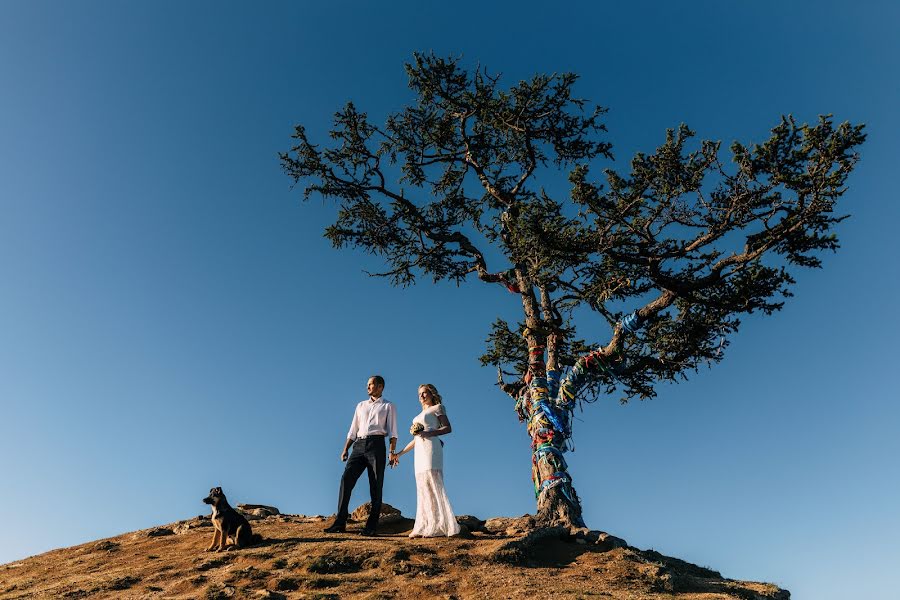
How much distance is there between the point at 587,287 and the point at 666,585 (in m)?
6.82

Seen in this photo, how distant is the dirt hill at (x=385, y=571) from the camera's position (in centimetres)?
799

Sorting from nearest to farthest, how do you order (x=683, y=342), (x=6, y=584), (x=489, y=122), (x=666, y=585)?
(x=666, y=585) < (x=6, y=584) < (x=683, y=342) < (x=489, y=122)

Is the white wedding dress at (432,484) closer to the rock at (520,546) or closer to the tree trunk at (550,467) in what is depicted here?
the rock at (520,546)

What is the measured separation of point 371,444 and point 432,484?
125 cm

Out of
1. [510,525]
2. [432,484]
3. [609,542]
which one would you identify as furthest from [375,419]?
[609,542]

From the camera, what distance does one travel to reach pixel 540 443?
13.7 meters

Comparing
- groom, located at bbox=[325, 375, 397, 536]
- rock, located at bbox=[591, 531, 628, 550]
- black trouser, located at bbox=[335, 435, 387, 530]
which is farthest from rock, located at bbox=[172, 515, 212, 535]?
rock, located at bbox=[591, 531, 628, 550]

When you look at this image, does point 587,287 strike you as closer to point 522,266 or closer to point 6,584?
point 522,266

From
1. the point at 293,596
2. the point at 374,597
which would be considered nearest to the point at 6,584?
the point at 293,596

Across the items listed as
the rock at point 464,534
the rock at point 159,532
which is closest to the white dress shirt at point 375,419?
the rock at point 464,534

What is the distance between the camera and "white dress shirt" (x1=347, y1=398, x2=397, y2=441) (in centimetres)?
1055

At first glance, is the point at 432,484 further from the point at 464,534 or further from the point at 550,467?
the point at 550,467

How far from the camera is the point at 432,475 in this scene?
1031 cm

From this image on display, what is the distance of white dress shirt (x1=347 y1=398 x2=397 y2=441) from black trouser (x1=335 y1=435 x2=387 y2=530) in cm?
13
